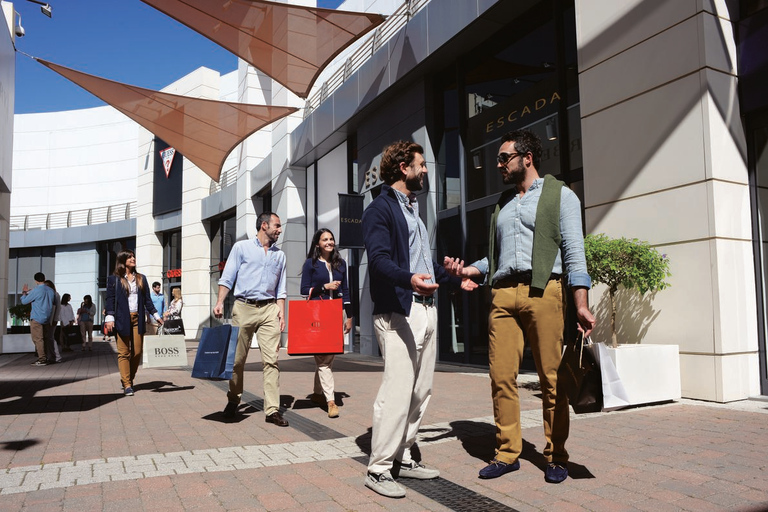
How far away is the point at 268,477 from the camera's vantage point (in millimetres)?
3584

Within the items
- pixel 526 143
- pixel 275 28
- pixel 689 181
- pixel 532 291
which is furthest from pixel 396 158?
pixel 275 28

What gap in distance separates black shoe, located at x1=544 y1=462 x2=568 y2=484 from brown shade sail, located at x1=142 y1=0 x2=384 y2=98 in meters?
9.21

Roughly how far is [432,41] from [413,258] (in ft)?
27.3

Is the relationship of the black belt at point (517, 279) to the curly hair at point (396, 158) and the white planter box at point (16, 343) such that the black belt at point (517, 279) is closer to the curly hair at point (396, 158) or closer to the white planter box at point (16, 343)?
the curly hair at point (396, 158)

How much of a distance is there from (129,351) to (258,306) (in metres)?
3.00

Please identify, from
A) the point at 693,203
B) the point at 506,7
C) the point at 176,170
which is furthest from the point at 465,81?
the point at 176,170

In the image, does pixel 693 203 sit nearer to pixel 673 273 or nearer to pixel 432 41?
pixel 673 273

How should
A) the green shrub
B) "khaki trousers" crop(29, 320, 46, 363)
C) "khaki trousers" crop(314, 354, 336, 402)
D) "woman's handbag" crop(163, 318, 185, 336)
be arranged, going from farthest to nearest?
1. "khaki trousers" crop(29, 320, 46, 363)
2. "woman's handbag" crop(163, 318, 185, 336)
3. the green shrub
4. "khaki trousers" crop(314, 354, 336, 402)

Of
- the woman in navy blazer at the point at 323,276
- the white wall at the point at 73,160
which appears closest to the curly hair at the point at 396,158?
the woman in navy blazer at the point at 323,276

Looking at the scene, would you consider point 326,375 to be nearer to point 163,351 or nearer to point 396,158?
point 396,158

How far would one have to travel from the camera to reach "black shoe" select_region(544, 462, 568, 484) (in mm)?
3402

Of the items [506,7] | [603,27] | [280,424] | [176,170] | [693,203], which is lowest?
[280,424]

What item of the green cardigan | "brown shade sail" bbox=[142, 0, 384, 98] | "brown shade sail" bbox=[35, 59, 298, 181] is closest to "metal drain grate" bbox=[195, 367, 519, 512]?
the green cardigan

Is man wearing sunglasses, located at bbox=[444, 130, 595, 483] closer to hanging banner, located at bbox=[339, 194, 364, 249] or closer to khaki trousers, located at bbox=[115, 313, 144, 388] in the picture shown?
khaki trousers, located at bbox=[115, 313, 144, 388]
